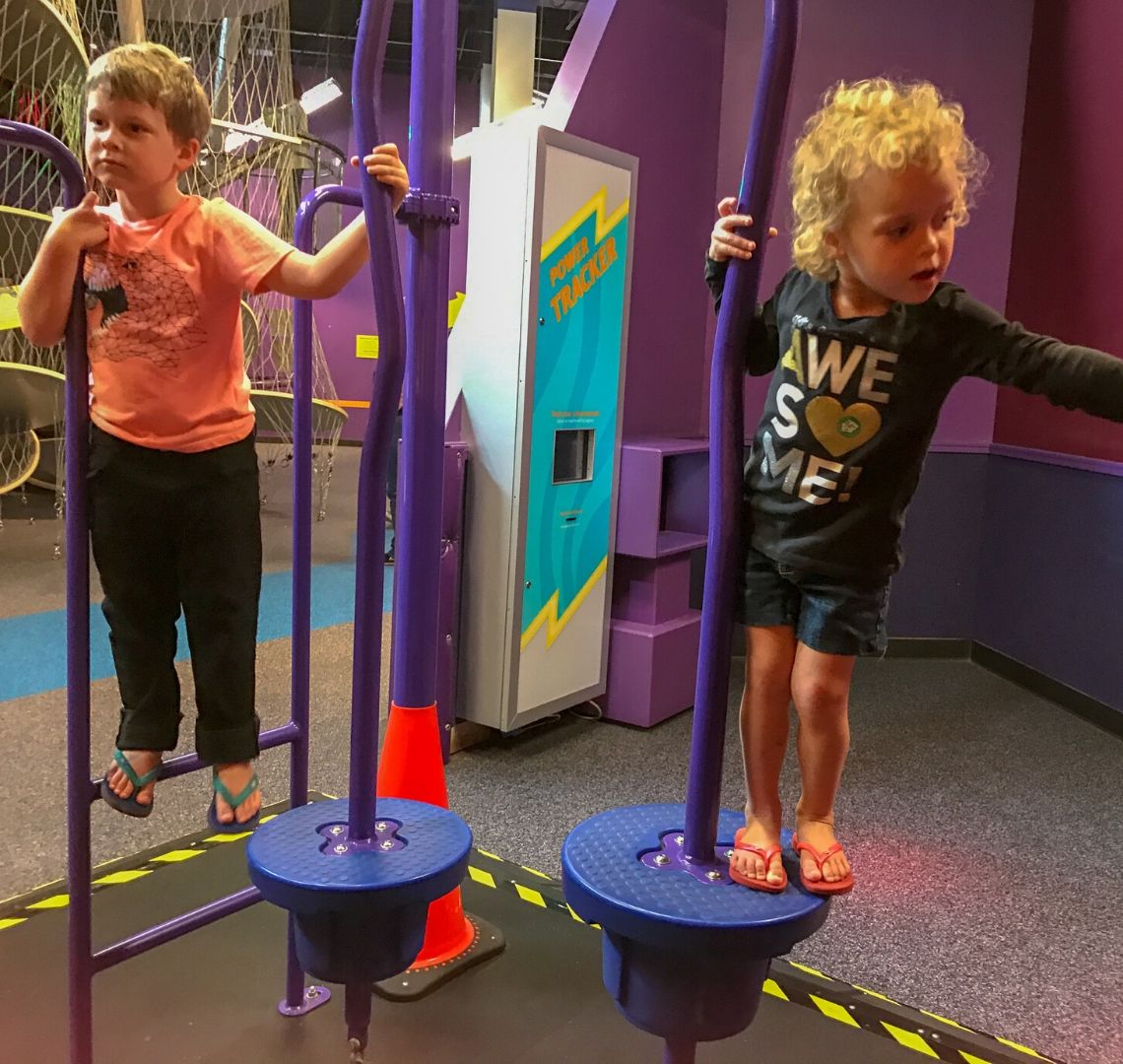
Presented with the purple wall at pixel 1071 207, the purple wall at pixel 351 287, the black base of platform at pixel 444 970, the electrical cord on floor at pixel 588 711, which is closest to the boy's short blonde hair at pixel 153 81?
the black base of platform at pixel 444 970

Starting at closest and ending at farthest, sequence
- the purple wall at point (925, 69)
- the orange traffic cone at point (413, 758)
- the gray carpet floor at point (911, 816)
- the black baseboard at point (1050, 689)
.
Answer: the orange traffic cone at point (413, 758)
the gray carpet floor at point (911, 816)
the black baseboard at point (1050, 689)
the purple wall at point (925, 69)

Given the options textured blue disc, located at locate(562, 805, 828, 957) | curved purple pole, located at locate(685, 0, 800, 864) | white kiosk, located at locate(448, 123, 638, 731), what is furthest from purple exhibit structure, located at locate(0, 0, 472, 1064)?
white kiosk, located at locate(448, 123, 638, 731)

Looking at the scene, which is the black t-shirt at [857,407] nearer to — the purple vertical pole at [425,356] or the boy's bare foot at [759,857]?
the boy's bare foot at [759,857]

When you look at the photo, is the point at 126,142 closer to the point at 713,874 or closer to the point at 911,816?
the point at 713,874

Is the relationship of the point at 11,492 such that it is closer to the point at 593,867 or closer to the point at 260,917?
the point at 260,917

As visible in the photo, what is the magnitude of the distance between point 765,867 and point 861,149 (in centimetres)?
77

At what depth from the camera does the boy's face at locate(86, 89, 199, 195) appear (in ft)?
3.92

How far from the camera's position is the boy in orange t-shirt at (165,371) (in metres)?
1.22

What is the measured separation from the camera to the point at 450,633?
3.00 meters

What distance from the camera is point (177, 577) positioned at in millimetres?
1355

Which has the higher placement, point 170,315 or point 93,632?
point 170,315

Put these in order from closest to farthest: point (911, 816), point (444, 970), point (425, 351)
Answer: point (425, 351) < point (444, 970) < point (911, 816)

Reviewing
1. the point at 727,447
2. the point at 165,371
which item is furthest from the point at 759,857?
the point at 165,371

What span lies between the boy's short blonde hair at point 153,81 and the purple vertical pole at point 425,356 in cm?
47
